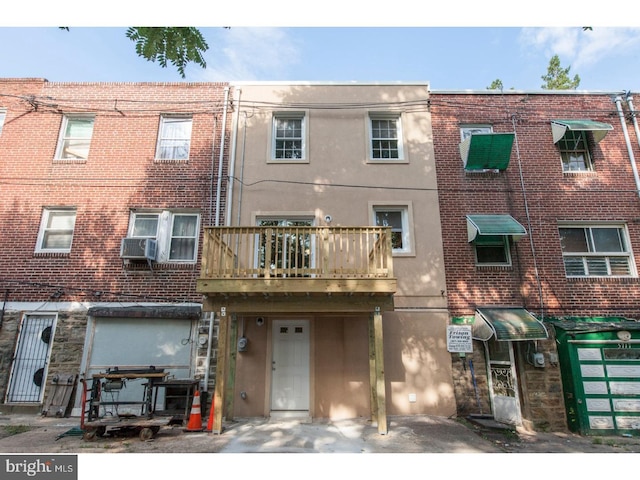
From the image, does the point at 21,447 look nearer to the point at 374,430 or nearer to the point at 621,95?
the point at 374,430

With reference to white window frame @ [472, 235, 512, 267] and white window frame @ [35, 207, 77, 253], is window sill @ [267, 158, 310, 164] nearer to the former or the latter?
white window frame @ [472, 235, 512, 267]

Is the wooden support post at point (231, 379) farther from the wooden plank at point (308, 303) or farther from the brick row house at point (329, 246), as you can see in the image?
the wooden plank at point (308, 303)

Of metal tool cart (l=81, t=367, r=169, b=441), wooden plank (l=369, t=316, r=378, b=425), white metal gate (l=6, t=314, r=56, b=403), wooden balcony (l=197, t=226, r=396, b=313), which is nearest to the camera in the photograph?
metal tool cart (l=81, t=367, r=169, b=441)

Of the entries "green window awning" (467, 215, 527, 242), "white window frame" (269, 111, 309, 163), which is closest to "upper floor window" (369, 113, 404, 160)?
"white window frame" (269, 111, 309, 163)

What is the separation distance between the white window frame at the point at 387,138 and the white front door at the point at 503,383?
5159mm

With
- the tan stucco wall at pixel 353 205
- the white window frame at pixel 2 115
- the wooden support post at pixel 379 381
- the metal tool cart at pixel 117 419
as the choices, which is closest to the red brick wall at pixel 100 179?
the white window frame at pixel 2 115

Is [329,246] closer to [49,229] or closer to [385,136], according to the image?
[385,136]

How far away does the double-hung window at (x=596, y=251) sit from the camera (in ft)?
29.5

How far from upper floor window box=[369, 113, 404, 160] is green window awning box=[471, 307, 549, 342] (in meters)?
4.52

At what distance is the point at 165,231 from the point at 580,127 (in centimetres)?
1082

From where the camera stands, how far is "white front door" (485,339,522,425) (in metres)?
8.06

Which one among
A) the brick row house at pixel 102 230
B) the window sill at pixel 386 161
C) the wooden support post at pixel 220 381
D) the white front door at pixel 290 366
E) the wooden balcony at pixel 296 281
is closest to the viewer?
the wooden support post at pixel 220 381

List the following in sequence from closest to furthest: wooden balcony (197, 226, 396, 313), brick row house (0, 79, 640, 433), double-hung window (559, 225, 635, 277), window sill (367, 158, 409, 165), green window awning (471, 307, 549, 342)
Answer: wooden balcony (197, 226, 396, 313), green window awning (471, 307, 549, 342), brick row house (0, 79, 640, 433), double-hung window (559, 225, 635, 277), window sill (367, 158, 409, 165)

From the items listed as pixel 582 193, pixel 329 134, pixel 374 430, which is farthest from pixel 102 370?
pixel 582 193
